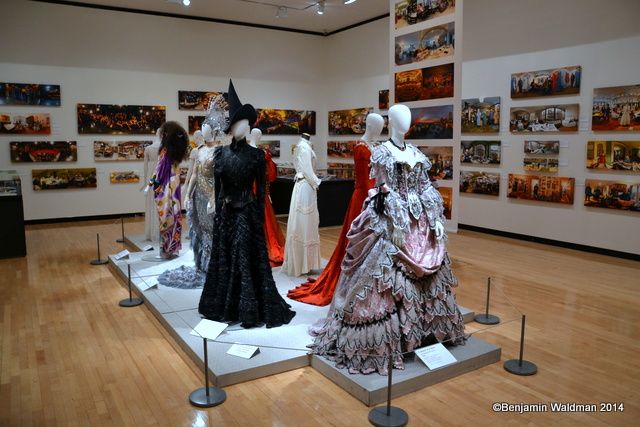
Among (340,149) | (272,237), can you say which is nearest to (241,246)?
(272,237)

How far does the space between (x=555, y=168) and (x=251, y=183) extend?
261 inches

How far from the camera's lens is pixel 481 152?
35.2 ft

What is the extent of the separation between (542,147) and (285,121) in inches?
291

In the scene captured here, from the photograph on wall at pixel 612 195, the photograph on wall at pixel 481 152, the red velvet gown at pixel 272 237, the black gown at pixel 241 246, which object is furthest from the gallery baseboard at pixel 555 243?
the black gown at pixel 241 246

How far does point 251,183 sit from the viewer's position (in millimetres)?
4926

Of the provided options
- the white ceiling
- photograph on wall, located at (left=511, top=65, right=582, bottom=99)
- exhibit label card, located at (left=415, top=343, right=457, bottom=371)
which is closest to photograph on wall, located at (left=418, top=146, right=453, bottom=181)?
photograph on wall, located at (left=511, top=65, right=582, bottom=99)

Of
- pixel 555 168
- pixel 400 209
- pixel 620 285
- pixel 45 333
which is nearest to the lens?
pixel 400 209

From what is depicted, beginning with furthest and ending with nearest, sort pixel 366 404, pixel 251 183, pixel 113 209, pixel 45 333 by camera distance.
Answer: pixel 113 209, pixel 45 333, pixel 251 183, pixel 366 404

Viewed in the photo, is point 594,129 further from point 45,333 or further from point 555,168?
point 45,333

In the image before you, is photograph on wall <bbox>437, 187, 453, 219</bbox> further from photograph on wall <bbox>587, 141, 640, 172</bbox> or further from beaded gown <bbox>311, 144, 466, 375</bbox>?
beaded gown <bbox>311, 144, 466, 375</bbox>

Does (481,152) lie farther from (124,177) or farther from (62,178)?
(62,178)

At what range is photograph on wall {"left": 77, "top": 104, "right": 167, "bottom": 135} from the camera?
1209 centimetres

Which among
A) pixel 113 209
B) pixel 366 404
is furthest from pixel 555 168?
pixel 113 209

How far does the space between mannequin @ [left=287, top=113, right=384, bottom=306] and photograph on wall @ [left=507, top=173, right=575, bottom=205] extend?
5.15 m
